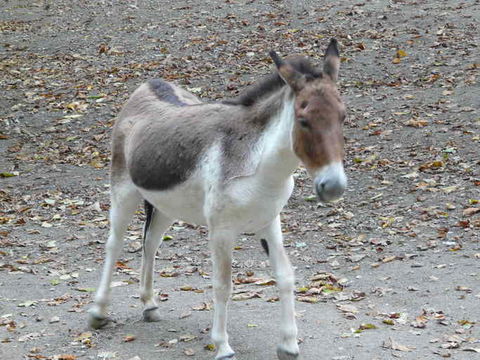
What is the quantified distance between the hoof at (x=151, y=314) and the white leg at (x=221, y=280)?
1206 mm

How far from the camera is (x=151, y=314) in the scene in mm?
6633

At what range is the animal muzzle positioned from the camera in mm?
4453

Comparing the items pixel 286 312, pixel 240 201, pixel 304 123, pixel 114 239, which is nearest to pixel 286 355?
pixel 286 312

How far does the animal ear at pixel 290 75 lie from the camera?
4.78 meters

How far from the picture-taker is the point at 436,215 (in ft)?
29.6

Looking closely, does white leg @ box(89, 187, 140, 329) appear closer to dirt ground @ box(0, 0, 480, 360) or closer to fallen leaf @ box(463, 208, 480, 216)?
dirt ground @ box(0, 0, 480, 360)

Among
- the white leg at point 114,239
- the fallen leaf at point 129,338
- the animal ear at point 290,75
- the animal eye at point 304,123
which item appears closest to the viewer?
the animal eye at point 304,123

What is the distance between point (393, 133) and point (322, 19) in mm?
6163

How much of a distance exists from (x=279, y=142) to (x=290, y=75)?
464 mm

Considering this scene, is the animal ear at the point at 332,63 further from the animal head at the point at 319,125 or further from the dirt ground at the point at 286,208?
the dirt ground at the point at 286,208

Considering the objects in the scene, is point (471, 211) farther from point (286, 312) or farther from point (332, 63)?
point (332, 63)

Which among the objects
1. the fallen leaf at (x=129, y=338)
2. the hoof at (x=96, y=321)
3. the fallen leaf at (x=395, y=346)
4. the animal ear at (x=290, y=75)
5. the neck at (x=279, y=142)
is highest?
the animal ear at (x=290, y=75)

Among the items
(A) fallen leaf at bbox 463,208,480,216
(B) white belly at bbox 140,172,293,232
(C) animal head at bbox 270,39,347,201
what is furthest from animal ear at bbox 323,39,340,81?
(A) fallen leaf at bbox 463,208,480,216

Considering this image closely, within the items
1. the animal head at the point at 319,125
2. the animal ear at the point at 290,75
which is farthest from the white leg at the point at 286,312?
the animal ear at the point at 290,75
